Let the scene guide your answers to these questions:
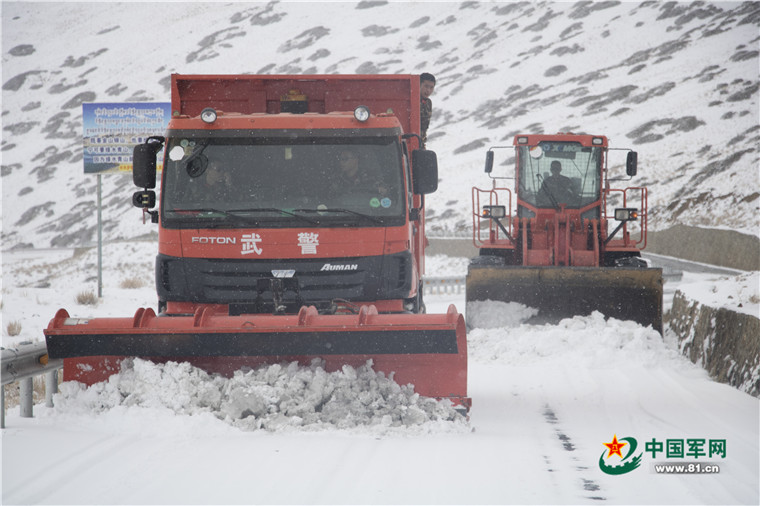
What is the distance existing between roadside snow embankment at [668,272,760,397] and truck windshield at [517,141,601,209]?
2.46 metres

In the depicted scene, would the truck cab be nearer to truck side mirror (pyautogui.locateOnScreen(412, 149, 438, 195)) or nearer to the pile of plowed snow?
truck side mirror (pyautogui.locateOnScreen(412, 149, 438, 195))

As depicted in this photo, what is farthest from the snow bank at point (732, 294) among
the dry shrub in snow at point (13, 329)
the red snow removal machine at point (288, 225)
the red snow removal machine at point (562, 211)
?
the dry shrub in snow at point (13, 329)

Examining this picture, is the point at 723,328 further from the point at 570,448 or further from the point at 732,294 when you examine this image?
the point at 570,448

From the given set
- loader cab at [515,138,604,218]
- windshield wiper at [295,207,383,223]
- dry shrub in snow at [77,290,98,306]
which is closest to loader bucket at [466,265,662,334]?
loader cab at [515,138,604,218]

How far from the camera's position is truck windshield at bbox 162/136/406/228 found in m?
7.46

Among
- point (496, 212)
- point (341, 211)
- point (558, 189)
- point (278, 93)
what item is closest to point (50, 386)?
point (341, 211)

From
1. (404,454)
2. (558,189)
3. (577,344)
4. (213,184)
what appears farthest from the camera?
(558,189)

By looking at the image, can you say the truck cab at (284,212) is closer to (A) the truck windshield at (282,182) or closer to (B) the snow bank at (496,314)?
(A) the truck windshield at (282,182)

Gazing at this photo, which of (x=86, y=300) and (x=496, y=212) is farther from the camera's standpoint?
(x=86, y=300)

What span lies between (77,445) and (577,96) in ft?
193

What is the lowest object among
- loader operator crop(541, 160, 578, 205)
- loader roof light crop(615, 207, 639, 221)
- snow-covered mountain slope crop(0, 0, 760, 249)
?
loader roof light crop(615, 207, 639, 221)

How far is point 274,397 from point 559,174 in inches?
359

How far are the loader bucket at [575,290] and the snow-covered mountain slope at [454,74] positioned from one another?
23674 millimetres

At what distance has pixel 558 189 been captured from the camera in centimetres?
1419
